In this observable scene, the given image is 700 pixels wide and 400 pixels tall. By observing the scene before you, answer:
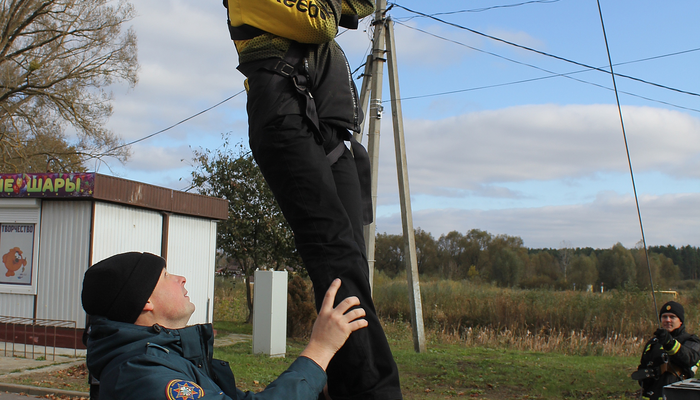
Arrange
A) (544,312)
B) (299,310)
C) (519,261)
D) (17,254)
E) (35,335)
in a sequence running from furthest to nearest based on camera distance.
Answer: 1. (519,261)
2. (544,312)
3. (299,310)
4. (17,254)
5. (35,335)

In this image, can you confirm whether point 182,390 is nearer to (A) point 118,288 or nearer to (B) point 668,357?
(A) point 118,288

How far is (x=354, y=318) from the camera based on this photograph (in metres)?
1.75

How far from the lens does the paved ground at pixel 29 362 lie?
8.79m

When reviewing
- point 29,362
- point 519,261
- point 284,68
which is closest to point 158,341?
point 284,68

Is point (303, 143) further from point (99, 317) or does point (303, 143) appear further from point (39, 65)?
point (39, 65)

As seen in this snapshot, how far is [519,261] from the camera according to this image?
4356 centimetres

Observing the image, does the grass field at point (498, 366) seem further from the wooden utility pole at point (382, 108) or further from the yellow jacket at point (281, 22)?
the yellow jacket at point (281, 22)

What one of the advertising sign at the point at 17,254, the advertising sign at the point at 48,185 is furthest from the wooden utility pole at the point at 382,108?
the advertising sign at the point at 17,254

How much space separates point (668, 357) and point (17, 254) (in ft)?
42.0

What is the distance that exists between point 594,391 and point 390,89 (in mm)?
7133

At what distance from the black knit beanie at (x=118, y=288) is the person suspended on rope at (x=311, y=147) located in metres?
0.51

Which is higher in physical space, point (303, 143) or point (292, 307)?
point (303, 143)

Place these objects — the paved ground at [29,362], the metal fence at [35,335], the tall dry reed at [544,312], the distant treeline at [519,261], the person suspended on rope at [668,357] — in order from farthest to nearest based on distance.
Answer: the distant treeline at [519,261], the tall dry reed at [544,312], the metal fence at [35,335], the paved ground at [29,362], the person suspended on rope at [668,357]

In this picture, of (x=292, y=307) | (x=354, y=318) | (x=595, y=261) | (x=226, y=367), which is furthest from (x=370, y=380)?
(x=595, y=261)
